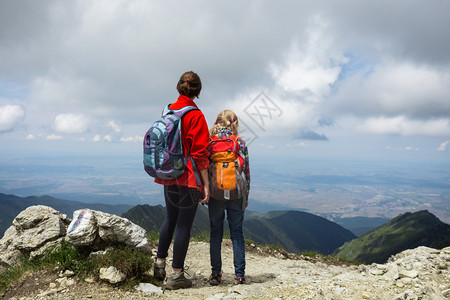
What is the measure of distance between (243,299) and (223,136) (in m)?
2.64

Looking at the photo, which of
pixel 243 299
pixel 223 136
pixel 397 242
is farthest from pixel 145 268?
pixel 397 242

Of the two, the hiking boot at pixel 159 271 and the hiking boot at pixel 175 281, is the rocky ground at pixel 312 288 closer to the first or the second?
the hiking boot at pixel 175 281

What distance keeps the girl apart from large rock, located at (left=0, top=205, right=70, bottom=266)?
3.42 m

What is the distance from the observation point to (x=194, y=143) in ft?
13.3

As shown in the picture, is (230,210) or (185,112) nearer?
(185,112)

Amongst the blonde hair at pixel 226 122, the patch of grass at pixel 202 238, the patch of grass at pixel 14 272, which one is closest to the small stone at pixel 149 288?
the patch of grass at pixel 14 272

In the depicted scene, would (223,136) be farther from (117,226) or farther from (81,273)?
(81,273)

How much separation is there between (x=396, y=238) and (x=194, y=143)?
122235 mm

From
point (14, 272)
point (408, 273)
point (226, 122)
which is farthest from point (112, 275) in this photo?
point (408, 273)

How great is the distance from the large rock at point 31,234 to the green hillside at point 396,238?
9542cm

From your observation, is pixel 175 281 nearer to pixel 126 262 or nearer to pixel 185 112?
pixel 126 262

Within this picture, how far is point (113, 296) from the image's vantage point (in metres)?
4.07

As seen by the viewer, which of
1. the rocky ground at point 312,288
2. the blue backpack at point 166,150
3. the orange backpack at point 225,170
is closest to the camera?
the rocky ground at point 312,288

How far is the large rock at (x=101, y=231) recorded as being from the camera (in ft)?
16.1
